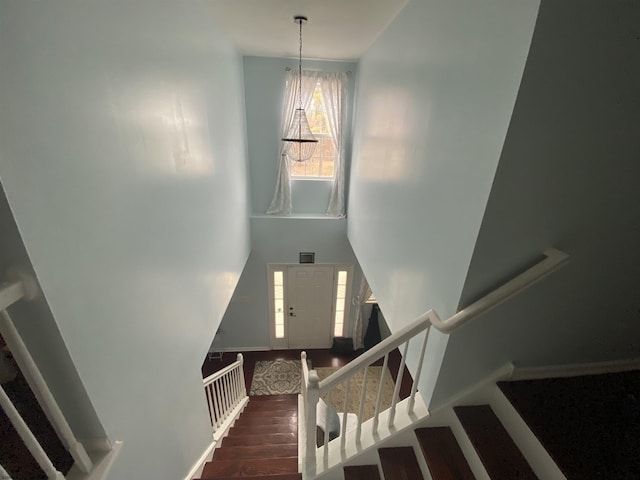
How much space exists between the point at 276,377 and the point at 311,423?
349 centimetres

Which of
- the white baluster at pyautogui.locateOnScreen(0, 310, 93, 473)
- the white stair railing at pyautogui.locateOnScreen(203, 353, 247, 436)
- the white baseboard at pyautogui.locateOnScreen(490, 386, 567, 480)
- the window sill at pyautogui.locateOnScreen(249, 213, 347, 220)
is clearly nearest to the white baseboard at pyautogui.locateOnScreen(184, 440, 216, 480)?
the white stair railing at pyautogui.locateOnScreen(203, 353, 247, 436)

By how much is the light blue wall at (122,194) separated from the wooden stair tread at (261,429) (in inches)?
42.7

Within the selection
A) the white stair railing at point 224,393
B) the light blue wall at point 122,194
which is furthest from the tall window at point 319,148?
the white stair railing at point 224,393

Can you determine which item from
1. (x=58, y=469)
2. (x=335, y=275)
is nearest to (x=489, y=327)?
(x=58, y=469)

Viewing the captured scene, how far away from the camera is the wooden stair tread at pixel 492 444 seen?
53.4 inches

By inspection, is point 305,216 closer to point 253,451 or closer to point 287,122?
point 287,122

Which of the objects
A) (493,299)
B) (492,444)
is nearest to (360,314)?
(492,444)

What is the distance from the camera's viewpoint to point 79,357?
39.1 inches

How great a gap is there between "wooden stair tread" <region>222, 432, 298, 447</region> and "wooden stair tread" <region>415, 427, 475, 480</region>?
2009mm

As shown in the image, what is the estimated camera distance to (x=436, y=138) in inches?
59.6

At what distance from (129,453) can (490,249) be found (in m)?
1.84

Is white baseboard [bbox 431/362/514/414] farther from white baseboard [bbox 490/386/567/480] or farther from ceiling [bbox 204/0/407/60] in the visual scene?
ceiling [bbox 204/0/407/60]

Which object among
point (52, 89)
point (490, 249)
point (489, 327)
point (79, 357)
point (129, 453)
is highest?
point (52, 89)

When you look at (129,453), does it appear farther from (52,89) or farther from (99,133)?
(52,89)
